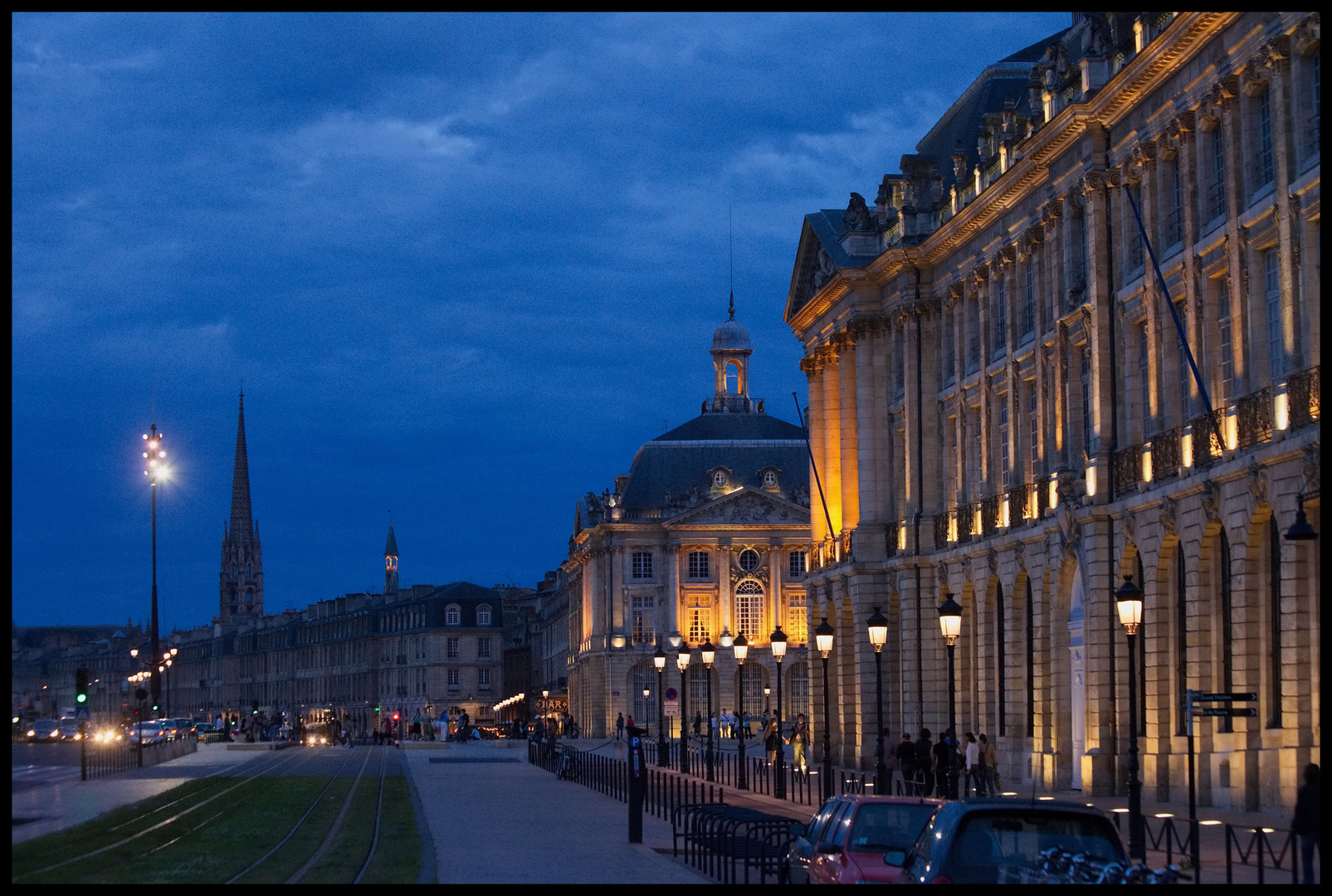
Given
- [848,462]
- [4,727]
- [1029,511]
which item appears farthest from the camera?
[848,462]

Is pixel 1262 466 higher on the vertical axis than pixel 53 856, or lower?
higher

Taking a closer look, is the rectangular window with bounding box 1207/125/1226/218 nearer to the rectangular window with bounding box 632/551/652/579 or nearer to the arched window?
the arched window

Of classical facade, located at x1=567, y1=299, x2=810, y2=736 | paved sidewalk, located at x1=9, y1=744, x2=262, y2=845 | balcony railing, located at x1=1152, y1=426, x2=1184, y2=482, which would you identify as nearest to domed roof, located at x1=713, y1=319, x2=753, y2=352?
→ classical facade, located at x1=567, y1=299, x2=810, y2=736

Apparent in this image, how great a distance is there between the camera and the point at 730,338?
483 feet

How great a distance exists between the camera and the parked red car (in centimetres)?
1922

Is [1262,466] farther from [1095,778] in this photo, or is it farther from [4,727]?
[4,727]

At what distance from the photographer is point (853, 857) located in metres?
19.5

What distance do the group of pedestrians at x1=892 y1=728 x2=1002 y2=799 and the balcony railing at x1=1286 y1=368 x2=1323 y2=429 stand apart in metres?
8.91

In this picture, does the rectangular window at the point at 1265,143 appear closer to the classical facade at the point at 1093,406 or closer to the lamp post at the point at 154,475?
the classical facade at the point at 1093,406

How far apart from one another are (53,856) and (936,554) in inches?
1263

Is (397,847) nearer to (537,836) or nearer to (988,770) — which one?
(537,836)

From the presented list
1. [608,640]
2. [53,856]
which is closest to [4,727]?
[53,856]

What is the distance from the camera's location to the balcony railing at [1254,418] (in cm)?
3641

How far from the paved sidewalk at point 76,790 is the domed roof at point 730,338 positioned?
62.4 metres
